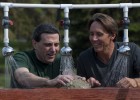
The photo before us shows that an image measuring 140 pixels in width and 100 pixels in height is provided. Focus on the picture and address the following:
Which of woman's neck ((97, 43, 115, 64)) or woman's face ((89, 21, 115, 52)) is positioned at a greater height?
woman's face ((89, 21, 115, 52))

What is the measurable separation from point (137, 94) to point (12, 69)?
44.6 inches

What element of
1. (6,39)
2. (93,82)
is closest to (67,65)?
(93,82)

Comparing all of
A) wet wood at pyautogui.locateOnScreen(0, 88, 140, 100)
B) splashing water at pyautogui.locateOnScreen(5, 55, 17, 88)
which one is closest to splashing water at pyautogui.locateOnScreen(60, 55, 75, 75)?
splashing water at pyautogui.locateOnScreen(5, 55, 17, 88)

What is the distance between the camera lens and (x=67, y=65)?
572cm

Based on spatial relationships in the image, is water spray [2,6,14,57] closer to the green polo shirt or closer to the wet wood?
the green polo shirt

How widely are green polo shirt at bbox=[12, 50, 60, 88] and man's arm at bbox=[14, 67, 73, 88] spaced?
0.25m

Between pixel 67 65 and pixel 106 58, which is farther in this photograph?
pixel 106 58

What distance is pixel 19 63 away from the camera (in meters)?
5.79

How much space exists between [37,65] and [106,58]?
60cm

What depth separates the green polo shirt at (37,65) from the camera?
19.3 ft

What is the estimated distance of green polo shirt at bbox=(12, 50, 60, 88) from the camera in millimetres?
5891

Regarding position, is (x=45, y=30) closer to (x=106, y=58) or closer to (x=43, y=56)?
(x=43, y=56)


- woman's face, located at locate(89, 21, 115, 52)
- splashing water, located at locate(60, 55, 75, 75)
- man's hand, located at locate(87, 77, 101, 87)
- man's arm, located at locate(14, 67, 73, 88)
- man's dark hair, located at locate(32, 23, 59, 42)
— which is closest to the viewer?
man's arm, located at locate(14, 67, 73, 88)

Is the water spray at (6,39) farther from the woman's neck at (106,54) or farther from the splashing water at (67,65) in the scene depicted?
the woman's neck at (106,54)
